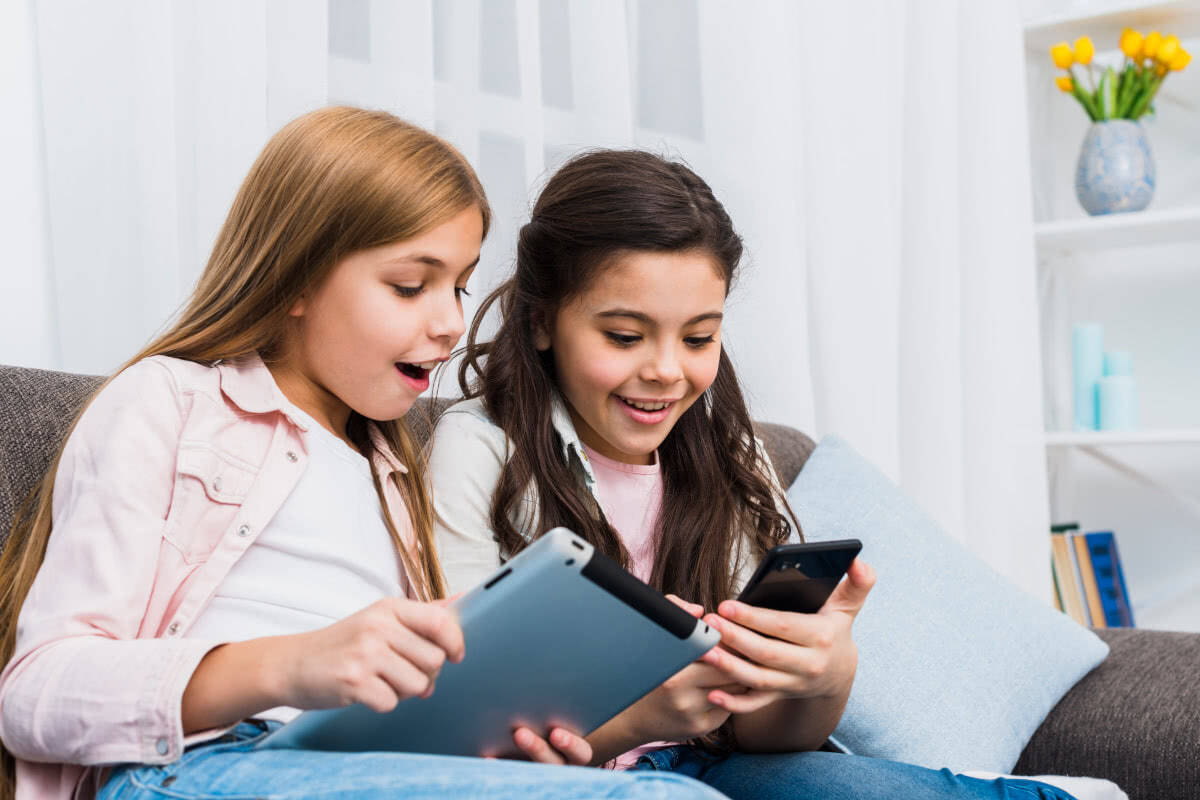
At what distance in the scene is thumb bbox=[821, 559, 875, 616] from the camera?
1010 mm

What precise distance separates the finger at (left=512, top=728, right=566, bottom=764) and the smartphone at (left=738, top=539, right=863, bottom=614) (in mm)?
192

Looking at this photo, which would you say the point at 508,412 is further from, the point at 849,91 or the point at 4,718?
the point at 849,91

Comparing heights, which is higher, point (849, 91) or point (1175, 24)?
point (1175, 24)

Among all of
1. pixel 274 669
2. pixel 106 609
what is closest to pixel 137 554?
pixel 106 609

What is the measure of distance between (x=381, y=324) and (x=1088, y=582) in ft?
6.65

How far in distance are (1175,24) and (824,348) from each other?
1.10m

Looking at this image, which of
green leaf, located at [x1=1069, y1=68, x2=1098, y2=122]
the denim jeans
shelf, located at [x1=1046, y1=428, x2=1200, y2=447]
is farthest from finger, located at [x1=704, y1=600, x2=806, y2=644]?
green leaf, located at [x1=1069, y1=68, x2=1098, y2=122]

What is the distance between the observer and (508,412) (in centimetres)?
120

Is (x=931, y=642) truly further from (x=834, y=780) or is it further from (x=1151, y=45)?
(x=1151, y=45)

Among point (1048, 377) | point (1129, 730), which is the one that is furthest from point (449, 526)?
point (1048, 377)

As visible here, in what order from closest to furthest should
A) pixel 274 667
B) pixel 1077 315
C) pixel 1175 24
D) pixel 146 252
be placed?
pixel 274 667, pixel 146 252, pixel 1175 24, pixel 1077 315

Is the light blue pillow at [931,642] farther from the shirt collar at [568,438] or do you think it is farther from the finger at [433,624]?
the finger at [433,624]

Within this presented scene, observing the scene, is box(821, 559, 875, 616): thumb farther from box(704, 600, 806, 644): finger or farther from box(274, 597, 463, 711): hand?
box(274, 597, 463, 711): hand

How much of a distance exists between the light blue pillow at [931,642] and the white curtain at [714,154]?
19.7 inches
